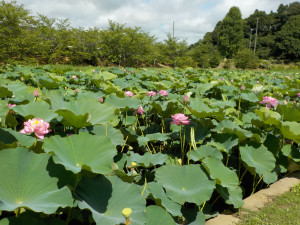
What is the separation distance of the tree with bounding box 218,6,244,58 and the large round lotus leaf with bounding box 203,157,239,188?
37.9 m

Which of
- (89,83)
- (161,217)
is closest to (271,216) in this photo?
(161,217)

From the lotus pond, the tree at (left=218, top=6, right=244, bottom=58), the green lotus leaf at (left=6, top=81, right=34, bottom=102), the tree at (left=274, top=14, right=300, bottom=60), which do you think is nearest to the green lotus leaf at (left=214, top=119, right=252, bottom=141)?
the lotus pond

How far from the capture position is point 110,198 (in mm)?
844

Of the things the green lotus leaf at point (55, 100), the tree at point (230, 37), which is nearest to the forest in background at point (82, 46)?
the tree at point (230, 37)

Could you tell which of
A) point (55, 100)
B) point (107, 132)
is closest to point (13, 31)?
Answer: point (55, 100)

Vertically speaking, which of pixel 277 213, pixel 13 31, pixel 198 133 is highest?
pixel 13 31

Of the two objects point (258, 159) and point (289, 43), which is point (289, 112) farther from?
point (289, 43)

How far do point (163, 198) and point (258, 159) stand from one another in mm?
759

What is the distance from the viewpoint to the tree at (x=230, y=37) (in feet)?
119

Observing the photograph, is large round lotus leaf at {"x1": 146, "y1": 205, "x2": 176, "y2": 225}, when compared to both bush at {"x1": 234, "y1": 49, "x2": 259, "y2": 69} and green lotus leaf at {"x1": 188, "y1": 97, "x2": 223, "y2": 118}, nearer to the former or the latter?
green lotus leaf at {"x1": 188, "y1": 97, "x2": 223, "y2": 118}

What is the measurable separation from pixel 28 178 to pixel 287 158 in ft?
5.69

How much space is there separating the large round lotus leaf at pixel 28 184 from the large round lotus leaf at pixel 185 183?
0.51 meters

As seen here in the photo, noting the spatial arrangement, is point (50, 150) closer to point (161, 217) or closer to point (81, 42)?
point (161, 217)

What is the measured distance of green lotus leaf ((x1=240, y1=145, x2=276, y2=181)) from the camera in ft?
4.66
